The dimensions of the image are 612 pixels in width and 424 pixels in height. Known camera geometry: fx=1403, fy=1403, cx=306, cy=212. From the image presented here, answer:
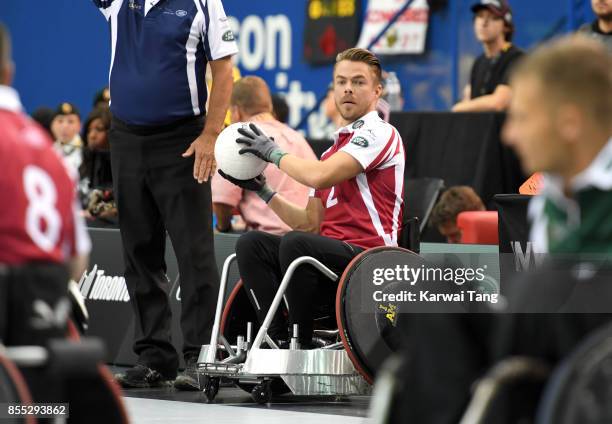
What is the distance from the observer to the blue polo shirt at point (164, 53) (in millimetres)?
6383

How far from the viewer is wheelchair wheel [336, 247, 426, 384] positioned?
5.60 m

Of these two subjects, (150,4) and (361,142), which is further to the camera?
(150,4)

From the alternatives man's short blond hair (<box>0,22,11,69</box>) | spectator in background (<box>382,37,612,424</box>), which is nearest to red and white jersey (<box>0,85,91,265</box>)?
man's short blond hair (<box>0,22,11,69</box>)

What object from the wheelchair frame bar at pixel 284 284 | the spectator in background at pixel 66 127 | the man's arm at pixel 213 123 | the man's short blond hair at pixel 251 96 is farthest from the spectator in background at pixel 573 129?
the spectator in background at pixel 66 127

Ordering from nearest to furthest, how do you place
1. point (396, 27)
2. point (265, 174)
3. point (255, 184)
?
point (255, 184) → point (265, 174) → point (396, 27)

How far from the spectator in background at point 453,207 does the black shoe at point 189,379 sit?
3.08 m

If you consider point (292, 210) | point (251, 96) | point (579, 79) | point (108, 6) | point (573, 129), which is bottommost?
point (292, 210)

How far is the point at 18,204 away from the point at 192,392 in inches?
138

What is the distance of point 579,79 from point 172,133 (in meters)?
3.65

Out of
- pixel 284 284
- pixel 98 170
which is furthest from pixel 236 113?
pixel 284 284

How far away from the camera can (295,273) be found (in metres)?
5.80

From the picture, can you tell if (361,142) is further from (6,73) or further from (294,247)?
(6,73)

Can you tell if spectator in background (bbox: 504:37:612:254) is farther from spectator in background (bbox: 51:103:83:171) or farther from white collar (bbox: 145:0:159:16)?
spectator in background (bbox: 51:103:83:171)

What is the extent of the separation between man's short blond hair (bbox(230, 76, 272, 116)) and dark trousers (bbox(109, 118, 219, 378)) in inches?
36.2
